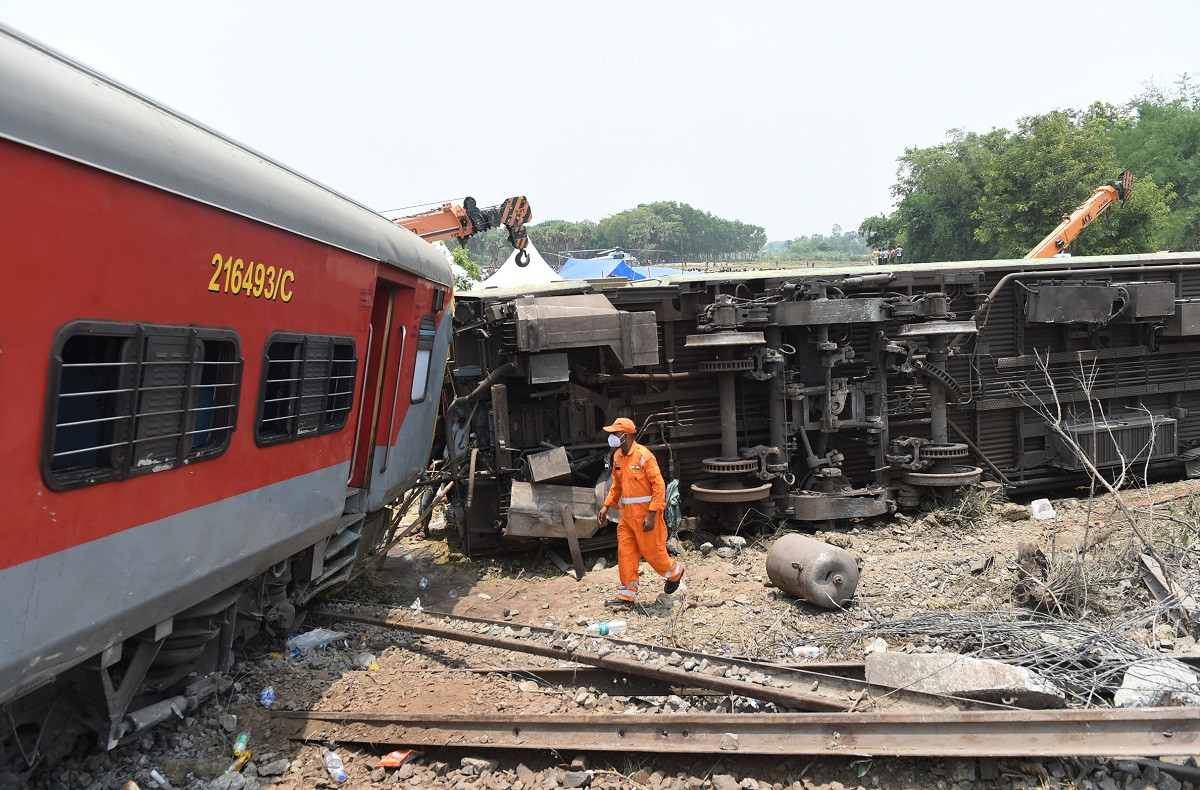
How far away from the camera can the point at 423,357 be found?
7.35m

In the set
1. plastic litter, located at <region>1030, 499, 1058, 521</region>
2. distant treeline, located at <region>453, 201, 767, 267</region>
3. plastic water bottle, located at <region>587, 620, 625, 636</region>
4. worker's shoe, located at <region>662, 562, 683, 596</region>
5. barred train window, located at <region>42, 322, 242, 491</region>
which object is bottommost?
plastic water bottle, located at <region>587, 620, 625, 636</region>

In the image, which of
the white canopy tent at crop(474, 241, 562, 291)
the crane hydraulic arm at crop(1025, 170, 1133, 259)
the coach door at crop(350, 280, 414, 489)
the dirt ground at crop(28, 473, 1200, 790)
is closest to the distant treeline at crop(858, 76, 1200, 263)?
the crane hydraulic arm at crop(1025, 170, 1133, 259)

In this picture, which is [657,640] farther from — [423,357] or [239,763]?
[423,357]

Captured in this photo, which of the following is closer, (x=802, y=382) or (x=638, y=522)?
(x=638, y=522)

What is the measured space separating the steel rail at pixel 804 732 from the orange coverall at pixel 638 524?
2569 mm

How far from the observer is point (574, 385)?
9117 mm

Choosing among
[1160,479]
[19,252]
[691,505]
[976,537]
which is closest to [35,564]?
[19,252]

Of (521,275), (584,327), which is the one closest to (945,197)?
(521,275)

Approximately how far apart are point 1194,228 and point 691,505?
3105 cm

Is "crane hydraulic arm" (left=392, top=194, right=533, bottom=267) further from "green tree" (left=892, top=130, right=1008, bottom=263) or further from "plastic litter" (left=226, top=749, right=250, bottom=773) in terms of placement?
"green tree" (left=892, top=130, right=1008, bottom=263)

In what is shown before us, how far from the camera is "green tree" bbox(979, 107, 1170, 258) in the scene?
25062 millimetres

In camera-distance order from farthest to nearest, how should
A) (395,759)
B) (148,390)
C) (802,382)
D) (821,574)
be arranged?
(802,382) → (821,574) → (395,759) → (148,390)

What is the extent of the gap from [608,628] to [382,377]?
275 cm

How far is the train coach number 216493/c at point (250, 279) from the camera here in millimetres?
3740
